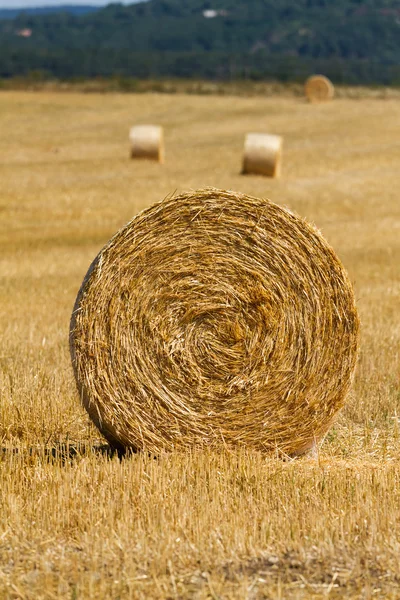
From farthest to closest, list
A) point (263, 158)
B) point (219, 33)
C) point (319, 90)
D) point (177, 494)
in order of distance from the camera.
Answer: point (219, 33) < point (319, 90) < point (263, 158) < point (177, 494)

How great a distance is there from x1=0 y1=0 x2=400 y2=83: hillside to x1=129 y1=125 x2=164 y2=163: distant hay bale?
2028 inches

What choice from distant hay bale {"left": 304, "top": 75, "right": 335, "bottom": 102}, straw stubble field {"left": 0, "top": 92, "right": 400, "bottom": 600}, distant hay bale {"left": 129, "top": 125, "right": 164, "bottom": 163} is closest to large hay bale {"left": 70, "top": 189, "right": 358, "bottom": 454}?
straw stubble field {"left": 0, "top": 92, "right": 400, "bottom": 600}

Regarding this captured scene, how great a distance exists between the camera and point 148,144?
78.8ft

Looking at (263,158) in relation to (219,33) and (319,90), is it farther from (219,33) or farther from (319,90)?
(219,33)

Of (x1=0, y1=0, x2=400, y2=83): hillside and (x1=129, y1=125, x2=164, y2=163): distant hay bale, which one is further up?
(x1=129, y1=125, x2=164, y2=163): distant hay bale

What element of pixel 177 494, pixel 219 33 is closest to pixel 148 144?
pixel 177 494

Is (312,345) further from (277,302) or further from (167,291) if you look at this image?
(167,291)

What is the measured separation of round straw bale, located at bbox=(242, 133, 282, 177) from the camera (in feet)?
70.5

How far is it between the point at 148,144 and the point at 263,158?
3.59m

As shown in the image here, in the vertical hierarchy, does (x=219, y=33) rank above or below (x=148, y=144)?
below

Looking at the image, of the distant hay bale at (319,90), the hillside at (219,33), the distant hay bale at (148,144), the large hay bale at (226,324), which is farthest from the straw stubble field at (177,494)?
the hillside at (219,33)

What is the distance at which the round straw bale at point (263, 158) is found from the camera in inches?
846

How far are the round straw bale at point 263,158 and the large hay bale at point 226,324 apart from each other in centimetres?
1575

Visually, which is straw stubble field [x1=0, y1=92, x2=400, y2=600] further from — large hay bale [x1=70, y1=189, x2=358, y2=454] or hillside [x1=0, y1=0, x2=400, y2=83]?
hillside [x1=0, y1=0, x2=400, y2=83]
